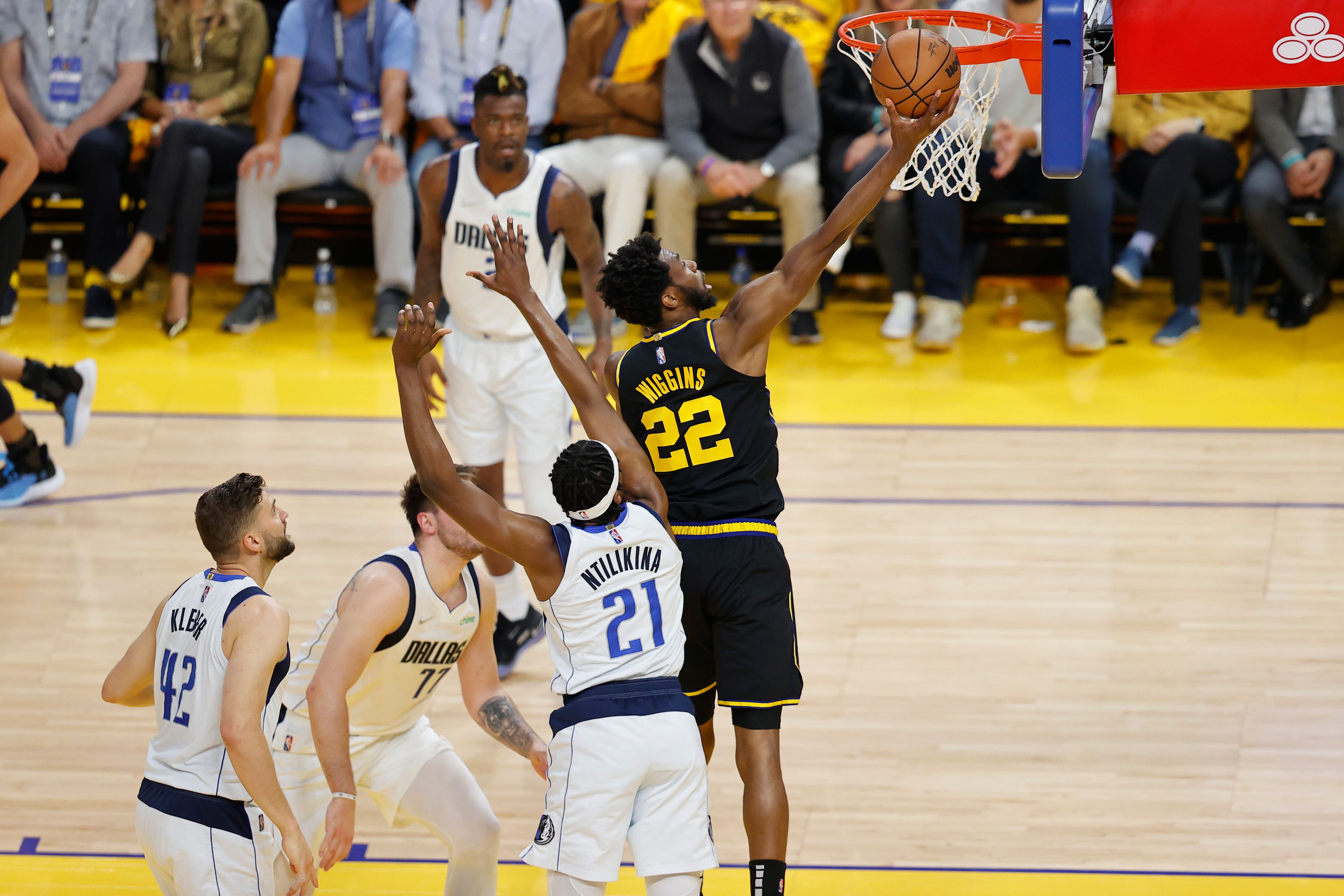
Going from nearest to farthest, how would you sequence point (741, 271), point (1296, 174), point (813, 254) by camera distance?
point (813, 254), point (1296, 174), point (741, 271)

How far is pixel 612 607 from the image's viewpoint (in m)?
3.97

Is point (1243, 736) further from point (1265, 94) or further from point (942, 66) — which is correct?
point (1265, 94)

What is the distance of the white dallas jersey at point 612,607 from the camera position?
395 centimetres

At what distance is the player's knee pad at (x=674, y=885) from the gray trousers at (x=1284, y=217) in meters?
6.85

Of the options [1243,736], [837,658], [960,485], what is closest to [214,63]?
[960,485]

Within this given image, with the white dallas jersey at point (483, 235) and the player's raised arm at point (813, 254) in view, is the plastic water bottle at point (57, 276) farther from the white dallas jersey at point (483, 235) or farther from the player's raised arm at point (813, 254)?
the player's raised arm at point (813, 254)

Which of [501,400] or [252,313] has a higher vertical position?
[501,400]

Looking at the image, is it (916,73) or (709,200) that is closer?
(916,73)

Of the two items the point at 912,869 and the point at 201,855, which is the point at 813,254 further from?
the point at 201,855

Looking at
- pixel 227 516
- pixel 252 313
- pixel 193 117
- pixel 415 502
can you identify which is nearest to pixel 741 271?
pixel 252 313

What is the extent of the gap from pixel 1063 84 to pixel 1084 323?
5.54m

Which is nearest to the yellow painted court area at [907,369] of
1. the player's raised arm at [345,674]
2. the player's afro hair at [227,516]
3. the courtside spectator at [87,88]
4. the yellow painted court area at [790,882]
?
the courtside spectator at [87,88]

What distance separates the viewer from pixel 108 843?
5121 mm

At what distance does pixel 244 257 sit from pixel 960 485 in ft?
16.4
